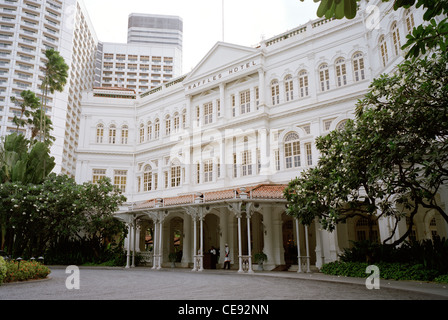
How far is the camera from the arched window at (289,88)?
2275 cm

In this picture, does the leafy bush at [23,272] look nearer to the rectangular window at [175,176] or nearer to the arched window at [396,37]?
the rectangular window at [175,176]

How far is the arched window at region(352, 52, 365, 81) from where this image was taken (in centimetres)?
2027

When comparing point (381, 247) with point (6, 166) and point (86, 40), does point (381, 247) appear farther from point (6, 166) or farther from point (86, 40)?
point (86, 40)

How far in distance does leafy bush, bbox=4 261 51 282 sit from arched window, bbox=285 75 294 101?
55.4 ft

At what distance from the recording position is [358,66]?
20484 mm

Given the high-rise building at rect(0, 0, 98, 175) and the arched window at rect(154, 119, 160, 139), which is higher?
the high-rise building at rect(0, 0, 98, 175)

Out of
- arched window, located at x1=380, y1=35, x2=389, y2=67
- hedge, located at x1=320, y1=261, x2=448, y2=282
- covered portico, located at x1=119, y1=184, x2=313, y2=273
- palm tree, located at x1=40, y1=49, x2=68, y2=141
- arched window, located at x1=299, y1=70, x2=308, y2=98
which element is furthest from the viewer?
palm tree, located at x1=40, y1=49, x2=68, y2=141

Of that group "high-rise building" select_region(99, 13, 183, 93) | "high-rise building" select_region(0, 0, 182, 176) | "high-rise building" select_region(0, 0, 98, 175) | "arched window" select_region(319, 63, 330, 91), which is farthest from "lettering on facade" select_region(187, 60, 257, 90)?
"high-rise building" select_region(99, 13, 183, 93)

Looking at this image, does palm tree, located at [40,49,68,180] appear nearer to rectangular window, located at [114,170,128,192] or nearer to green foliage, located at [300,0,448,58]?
rectangular window, located at [114,170,128,192]

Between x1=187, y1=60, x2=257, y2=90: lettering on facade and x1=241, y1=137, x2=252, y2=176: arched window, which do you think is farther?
x1=187, y1=60, x2=257, y2=90: lettering on facade

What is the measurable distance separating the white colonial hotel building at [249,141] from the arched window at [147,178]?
0.29 ft

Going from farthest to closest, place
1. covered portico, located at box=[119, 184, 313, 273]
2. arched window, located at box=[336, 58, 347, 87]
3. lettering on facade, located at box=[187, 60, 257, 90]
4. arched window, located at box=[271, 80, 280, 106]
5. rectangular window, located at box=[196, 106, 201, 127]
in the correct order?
rectangular window, located at box=[196, 106, 201, 127]
lettering on facade, located at box=[187, 60, 257, 90]
arched window, located at box=[271, 80, 280, 106]
arched window, located at box=[336, 58, 347, 87]
covered portico, located at box=[119, 184, 313, 273]
